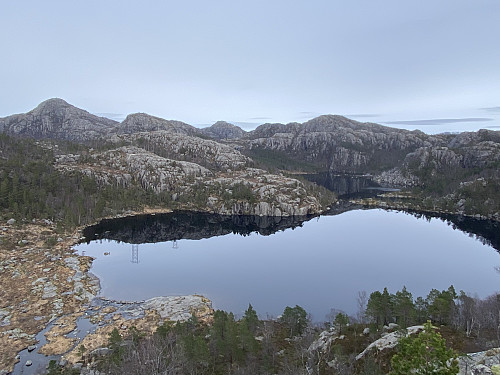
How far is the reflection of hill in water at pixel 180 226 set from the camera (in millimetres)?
111875

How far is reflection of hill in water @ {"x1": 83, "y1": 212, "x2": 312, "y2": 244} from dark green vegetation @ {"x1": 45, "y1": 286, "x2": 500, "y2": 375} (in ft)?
232

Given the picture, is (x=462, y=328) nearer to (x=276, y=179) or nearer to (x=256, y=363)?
(x=256, y=363)

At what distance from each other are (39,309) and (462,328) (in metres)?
63.3

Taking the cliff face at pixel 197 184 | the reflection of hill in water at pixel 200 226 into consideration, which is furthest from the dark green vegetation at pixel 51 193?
the cliff face at pixel 197 184

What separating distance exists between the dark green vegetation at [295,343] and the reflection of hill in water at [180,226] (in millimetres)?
70572

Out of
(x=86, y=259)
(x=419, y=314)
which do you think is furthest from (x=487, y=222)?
(x=86, y=259)

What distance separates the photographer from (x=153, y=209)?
147250 millimetres

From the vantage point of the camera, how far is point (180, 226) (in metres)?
128

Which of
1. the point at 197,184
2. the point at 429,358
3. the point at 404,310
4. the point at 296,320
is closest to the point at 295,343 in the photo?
the point at 296,320

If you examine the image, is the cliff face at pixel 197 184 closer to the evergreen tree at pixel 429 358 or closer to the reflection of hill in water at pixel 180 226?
the reflection of hill in water at pixel 180 226

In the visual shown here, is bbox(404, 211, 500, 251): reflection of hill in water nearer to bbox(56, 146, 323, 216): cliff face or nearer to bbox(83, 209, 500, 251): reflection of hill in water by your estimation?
bbox(83, 209, 500, 251): reflection of hill in water

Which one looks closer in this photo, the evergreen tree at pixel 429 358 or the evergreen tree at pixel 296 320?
the evergreen tree at pixel 429 358

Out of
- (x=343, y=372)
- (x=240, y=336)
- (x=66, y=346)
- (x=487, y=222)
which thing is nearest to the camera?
(x=343, y=372)

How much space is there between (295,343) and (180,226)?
306 feet
